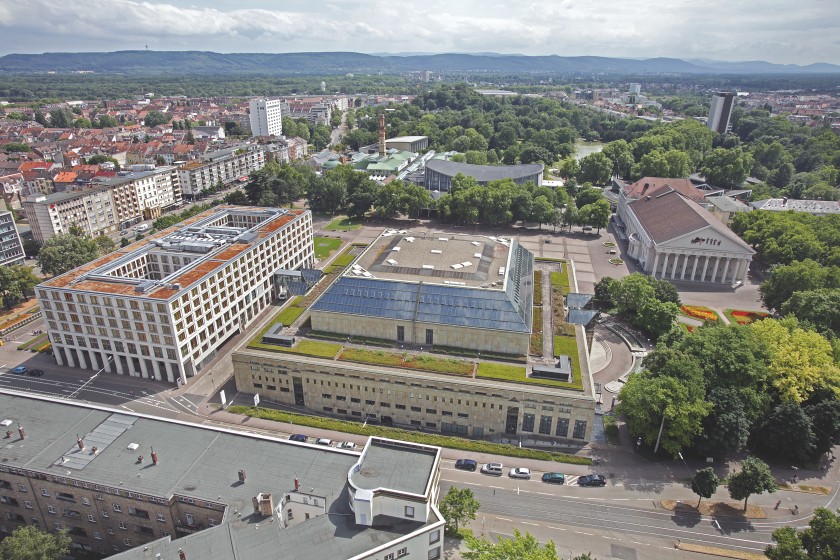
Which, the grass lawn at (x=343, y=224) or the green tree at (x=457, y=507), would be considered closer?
the green tree at (x=457, y=507)

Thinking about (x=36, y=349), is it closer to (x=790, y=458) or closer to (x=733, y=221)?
(x=790, y=458)

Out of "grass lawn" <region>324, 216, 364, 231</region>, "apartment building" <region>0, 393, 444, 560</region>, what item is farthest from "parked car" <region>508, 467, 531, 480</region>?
"grass lawn" <region>324, 216, 364, 231</region>

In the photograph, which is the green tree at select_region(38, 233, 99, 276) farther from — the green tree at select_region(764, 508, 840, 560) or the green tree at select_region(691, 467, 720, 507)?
the green tree at select_region(764, 508, 840, 560)

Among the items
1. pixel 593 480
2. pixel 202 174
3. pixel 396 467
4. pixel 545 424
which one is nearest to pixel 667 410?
pixel 593 480

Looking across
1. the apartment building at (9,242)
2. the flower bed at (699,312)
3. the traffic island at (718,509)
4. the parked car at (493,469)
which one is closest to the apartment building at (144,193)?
the apartment building at (9,242)

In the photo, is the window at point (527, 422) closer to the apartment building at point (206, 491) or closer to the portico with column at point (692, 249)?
the apartment building at point (206, 491)
